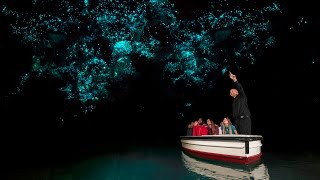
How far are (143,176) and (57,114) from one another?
4884cm

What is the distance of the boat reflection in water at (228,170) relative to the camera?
38.3 feet

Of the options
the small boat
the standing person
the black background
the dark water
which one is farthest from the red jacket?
the black background

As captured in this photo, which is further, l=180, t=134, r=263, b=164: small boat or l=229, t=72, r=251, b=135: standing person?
l=180, t=134, r=263, b=164: small boat

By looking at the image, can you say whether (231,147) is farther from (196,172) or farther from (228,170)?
(196,172)

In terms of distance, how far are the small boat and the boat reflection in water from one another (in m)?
0.28

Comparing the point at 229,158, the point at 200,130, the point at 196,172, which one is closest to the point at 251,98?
the point at 200,130

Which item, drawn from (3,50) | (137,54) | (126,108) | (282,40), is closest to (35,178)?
(3,50)

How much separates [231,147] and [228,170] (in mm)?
1224

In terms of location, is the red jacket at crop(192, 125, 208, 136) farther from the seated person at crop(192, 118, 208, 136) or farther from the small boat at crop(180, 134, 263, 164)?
the small boat at crop(180, 134, 263, 164)

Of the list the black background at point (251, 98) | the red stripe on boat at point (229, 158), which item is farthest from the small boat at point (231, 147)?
the black background at point (251, 98)

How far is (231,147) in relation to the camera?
13609 millimetres

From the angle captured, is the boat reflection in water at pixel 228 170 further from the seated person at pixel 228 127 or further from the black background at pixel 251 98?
the black background at pixel 251 98

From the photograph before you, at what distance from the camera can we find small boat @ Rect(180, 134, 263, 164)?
13.0 meters

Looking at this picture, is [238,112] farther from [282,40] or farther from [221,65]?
[221,65]
